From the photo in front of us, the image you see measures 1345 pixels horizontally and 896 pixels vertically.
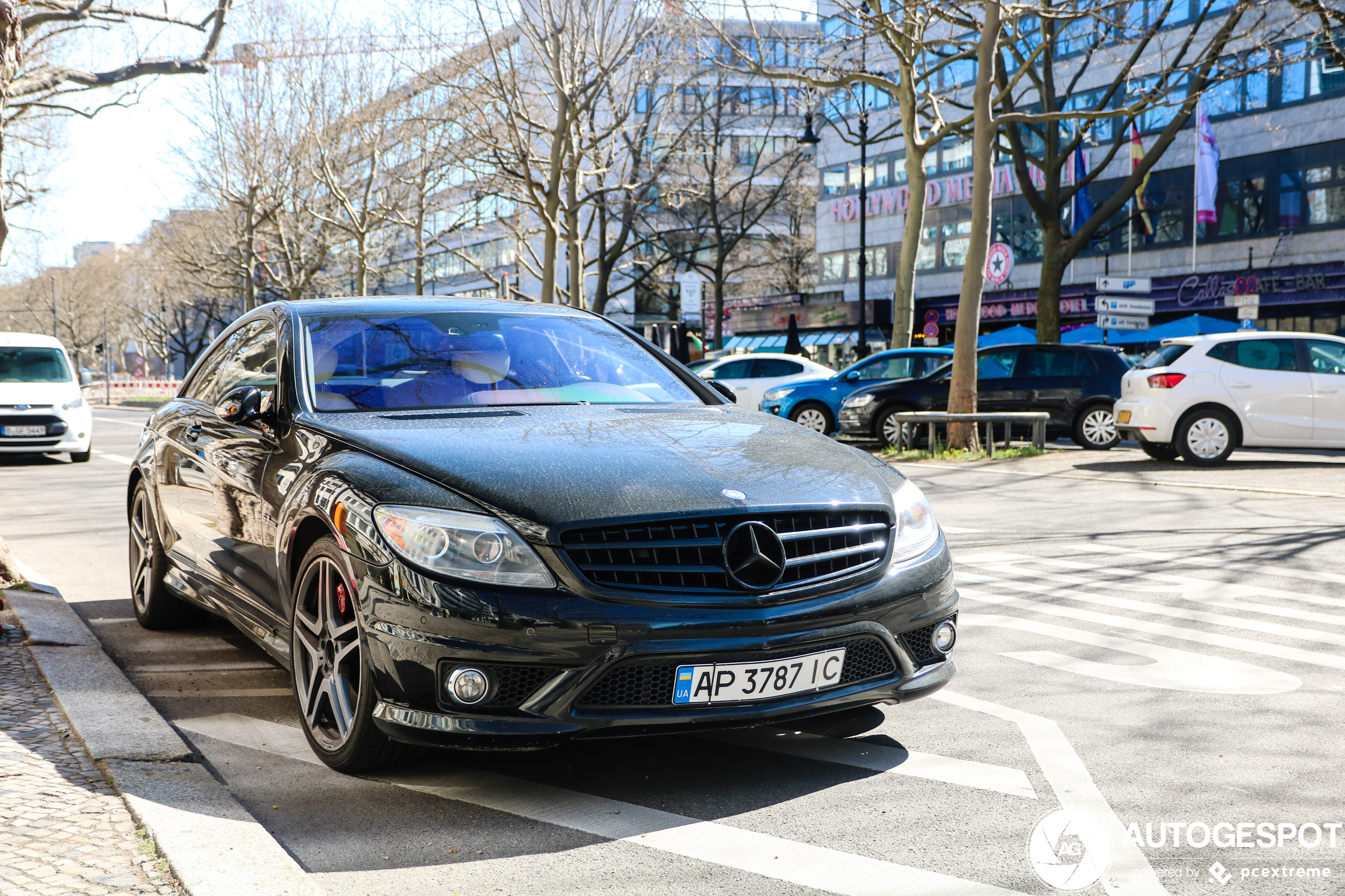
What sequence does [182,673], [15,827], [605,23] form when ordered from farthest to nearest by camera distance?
[605,23]
[182,673]
[15,827]

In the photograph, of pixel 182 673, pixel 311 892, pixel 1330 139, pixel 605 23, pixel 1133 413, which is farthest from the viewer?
pixel 1330 139

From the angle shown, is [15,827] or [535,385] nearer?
[15,827]

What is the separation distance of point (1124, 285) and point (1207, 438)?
19900 mm

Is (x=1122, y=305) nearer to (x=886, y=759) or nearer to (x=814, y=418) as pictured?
(x=814, y=418)

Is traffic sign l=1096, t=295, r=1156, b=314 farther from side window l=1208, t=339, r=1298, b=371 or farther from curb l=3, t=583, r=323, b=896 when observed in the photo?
curb l=3, t=583, r=323, b=896

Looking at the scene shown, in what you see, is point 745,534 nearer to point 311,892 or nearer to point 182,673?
point 311,892

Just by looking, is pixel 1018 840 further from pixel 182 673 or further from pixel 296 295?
pixel 296 295

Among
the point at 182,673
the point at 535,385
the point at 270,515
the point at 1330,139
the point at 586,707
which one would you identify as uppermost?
the point at 1330,139

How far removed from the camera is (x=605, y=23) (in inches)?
1112

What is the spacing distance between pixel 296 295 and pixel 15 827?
163ft

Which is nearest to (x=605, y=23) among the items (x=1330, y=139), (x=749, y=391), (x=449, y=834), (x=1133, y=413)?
(x=749, y=391)

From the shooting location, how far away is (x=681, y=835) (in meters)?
3.49

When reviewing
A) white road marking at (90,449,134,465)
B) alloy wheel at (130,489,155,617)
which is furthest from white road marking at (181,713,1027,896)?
white road marking at (90,449,134,465)

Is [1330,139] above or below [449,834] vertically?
above
